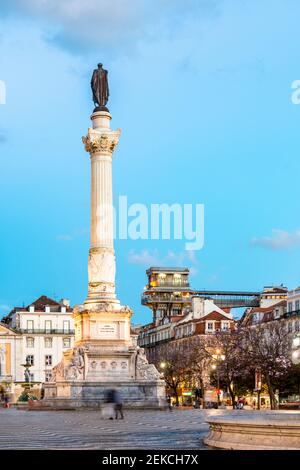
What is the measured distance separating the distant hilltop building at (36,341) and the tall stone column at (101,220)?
244 ft

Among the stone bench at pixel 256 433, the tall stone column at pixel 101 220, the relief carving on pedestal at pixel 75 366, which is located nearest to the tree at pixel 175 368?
the tall stone column at pixel 101 220

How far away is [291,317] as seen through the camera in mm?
97312

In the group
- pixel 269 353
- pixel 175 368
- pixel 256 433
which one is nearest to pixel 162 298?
pixel 175 368

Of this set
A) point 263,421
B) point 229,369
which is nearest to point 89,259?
point 229,369

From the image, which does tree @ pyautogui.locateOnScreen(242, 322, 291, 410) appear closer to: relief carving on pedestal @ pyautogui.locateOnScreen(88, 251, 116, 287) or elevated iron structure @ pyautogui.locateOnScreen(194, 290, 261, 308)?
relief carving on pedestal @ pyautogui.locateOnScreen(88, 251, 116, 287)

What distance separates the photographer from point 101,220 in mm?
62625

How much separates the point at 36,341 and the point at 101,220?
78001 mm

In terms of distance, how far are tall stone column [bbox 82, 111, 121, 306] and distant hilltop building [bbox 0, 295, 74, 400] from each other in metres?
74.2

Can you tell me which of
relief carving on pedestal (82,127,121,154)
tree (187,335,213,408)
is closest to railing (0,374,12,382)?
tree (187,335,213,408)

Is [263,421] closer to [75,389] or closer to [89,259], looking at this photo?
[75,389]

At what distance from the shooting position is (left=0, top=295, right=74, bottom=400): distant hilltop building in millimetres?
135250

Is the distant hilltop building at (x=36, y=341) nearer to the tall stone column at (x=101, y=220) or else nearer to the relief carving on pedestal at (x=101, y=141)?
the tall stone column at (x=101, y=220)

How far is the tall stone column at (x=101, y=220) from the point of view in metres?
62.0
